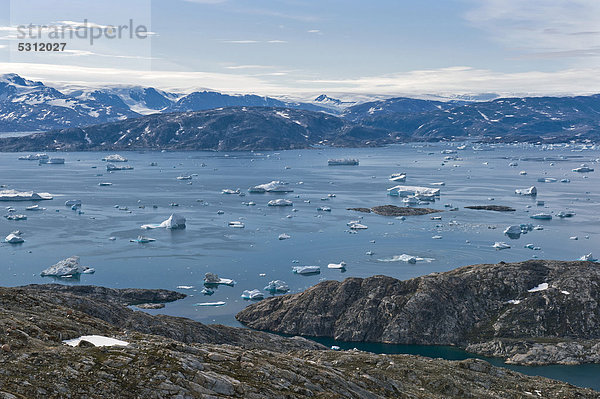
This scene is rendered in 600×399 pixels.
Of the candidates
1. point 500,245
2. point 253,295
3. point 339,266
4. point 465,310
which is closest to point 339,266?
point 339,266

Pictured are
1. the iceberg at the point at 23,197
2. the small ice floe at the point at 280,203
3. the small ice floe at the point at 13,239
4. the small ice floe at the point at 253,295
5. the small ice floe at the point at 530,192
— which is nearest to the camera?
the small ice floe at the point at 253,295

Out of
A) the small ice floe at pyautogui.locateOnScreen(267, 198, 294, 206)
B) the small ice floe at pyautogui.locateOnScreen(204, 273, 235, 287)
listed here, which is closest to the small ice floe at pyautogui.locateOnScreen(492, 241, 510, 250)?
the small ice floe at pyautogui.locateOnScreen(204, 273, 235, 287)

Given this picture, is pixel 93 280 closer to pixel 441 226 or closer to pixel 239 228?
pixel 239 228

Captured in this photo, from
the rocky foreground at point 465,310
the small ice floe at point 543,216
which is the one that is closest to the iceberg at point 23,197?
the rocky foreground at point 465,310

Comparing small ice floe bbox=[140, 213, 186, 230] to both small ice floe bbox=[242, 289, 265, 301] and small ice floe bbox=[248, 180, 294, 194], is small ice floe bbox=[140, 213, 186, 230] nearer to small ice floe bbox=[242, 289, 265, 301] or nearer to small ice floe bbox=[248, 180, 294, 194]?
small ice floe bbox=[242, 289, 265, 301]

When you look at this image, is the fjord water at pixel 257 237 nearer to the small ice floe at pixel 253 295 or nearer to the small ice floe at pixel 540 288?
the small ice floe at pixel 253 295

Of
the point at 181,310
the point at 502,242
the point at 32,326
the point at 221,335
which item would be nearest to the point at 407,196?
the point at 502,242
